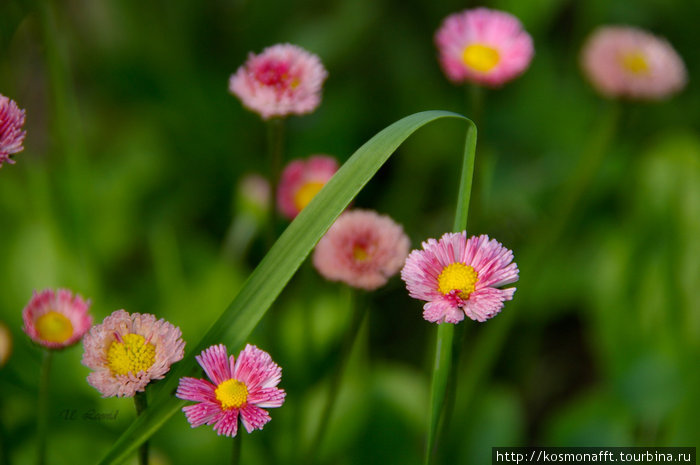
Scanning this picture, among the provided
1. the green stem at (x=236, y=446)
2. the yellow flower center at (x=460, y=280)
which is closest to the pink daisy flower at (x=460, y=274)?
the yellow flower center at (x=460, y=280)

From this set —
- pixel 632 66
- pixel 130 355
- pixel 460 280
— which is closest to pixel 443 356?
pixel 460 280

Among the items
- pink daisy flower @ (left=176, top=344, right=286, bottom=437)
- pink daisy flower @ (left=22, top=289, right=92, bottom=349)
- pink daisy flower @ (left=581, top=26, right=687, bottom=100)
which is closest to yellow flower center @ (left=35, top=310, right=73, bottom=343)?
pink daisy flower @ (left=22, top=289, right=92, bottom=349)

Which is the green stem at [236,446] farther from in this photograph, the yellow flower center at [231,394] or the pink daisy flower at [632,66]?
the pink daisy flower at [632,66]

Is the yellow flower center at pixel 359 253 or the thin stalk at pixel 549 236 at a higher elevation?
the thin stalk at pixel 549 236

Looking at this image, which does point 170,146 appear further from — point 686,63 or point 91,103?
point 686,63

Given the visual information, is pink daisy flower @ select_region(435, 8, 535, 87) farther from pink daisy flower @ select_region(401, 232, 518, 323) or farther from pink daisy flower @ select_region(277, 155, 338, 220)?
pink daisy flower @ select_region(401, 232, 518, 323)

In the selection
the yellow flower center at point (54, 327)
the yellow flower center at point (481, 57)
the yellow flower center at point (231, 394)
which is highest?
Result: the yellow flower center at point (481, 57)

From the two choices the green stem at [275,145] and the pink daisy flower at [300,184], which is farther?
the pink daisy flower at [300,184]
